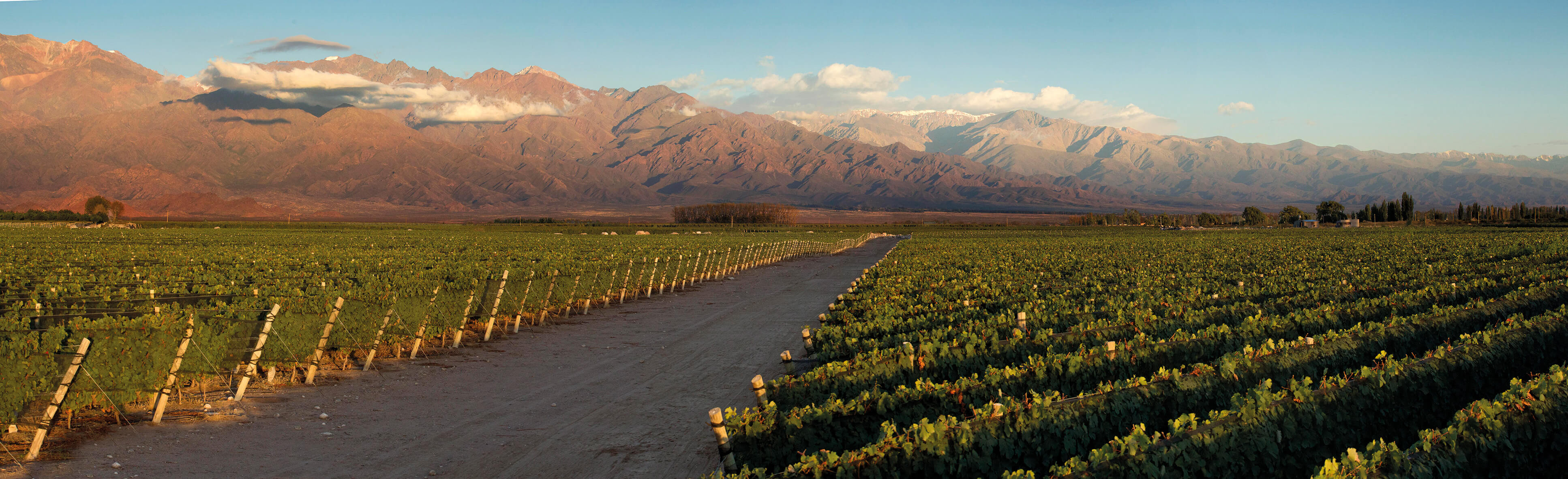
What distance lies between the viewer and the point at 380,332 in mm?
15828

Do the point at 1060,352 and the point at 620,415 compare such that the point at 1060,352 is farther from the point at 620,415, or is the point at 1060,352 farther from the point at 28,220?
the point at 28,220

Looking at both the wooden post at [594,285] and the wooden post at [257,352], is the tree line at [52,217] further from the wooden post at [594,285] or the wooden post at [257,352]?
the wooden post at [257,352]

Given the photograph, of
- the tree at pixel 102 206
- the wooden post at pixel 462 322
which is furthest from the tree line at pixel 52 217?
the wooden post at pixel 462 322

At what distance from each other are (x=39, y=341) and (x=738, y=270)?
125ft

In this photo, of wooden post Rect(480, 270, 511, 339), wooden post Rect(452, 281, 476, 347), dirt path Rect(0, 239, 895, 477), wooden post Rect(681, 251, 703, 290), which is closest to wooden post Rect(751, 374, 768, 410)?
dirt path Rect(0, 239, 895, 477)

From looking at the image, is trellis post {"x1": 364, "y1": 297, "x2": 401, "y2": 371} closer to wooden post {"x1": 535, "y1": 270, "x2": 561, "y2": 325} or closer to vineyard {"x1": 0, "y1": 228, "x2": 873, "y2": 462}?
vineyard {"x1": 0, "y1": 228, "x2": 873, "y2": 462}

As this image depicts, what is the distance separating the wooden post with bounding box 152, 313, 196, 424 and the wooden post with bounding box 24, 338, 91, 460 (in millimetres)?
1412

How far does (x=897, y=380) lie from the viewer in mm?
9719

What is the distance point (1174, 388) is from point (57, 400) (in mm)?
11883

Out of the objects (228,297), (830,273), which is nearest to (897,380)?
(228,297)

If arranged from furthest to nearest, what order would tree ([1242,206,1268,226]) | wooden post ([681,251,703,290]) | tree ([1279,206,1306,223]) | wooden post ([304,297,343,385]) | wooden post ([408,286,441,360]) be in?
tree ([1279,206,1306,223]), tree ([1242,206,1268,226]), wooden post ([681,251,703,290]), wooden post ([408,286,441,360]), wooden post ([304,297,343,385])

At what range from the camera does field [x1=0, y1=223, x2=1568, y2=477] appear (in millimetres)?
6414

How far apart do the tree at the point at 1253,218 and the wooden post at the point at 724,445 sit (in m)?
185

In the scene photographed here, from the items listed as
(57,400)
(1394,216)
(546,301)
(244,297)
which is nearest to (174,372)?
(57,400)
